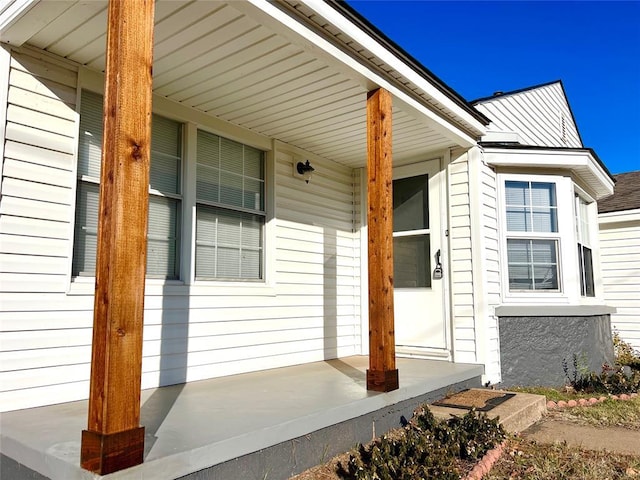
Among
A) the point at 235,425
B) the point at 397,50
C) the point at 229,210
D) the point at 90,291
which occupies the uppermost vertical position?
the point at 397,50

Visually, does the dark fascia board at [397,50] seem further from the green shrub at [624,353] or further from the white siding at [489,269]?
the green shrub at [624,353]

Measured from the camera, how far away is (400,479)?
2.62 m

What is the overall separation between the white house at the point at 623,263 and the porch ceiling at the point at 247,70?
449cm

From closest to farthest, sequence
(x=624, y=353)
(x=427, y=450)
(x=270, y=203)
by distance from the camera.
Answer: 1. (x=427, y=450)
2. (x=270, y=203)
3. (x=624, y=353)

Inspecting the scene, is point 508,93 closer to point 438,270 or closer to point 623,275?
point 438,270

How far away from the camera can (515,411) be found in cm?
392

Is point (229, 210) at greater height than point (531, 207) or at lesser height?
lesser

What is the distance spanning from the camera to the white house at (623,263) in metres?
8.12

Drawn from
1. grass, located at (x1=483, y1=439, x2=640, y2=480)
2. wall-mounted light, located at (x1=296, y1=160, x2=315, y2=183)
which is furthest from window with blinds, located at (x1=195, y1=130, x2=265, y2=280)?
grass, located at (x1=483, y1=439, x2=640, y2=480)

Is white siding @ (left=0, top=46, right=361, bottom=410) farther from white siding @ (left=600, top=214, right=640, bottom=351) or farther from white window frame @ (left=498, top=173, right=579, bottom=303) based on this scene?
white siding @ (left=600, top=214, right=640, bottom=351)

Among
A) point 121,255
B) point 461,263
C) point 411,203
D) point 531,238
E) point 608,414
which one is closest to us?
point 121,255

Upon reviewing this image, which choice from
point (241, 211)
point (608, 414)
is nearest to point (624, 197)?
point (608, 414)

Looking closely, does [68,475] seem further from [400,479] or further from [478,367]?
[478,367]

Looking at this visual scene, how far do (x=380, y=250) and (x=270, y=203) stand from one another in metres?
1.67
